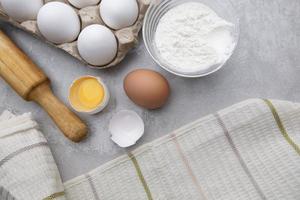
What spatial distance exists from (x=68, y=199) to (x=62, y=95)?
25cm

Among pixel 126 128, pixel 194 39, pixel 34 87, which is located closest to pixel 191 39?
pixel 194 39

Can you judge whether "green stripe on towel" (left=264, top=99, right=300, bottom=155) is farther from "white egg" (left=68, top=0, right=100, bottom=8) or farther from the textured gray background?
"white egg" (left=68, top=0, right=100, bottom=8)

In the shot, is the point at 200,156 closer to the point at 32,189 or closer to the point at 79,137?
the point at 79,137

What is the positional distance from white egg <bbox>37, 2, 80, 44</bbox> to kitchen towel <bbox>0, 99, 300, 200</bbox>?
22cm

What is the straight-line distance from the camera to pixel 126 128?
1123mm

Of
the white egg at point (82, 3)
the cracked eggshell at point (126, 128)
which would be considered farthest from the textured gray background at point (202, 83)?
the white egg at point (82, 3)

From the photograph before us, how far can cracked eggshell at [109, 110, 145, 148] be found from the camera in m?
1.12

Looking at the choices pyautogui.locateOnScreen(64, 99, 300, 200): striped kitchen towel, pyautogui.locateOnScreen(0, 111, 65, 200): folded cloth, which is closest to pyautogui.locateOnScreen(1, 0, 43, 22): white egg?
pyautogui.locateOnScreen(0, 111, 65, 200): folded cloth

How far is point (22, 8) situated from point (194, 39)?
0.40 metres

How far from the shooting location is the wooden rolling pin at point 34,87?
3.64 feet

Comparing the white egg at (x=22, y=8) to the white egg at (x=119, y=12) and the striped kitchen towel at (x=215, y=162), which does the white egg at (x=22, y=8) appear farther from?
the striped kitchen towel at (x=215, y=162)

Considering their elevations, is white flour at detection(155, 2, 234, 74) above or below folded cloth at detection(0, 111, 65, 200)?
above

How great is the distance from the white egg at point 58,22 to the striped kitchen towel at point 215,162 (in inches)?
12.4

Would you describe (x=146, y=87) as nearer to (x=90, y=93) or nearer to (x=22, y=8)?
(x=90, y=93)
